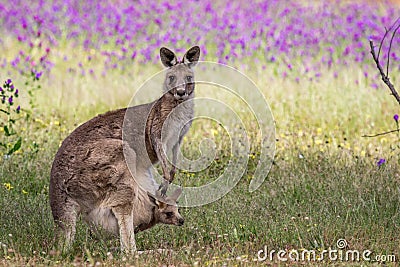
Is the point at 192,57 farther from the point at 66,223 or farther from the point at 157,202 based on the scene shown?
the point at 66,223

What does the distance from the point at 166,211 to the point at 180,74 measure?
96cm

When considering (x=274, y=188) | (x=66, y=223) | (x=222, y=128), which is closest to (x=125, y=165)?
(x=66, y=223)

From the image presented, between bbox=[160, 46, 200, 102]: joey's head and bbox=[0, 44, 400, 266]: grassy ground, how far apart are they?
0.97m

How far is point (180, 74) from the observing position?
5.25m

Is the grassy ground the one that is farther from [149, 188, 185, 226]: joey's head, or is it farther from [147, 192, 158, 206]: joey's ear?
[147, 192, 158, 206]: joey's ear

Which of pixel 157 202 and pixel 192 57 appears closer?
pixel 157 202

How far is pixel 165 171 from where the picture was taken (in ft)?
16.9

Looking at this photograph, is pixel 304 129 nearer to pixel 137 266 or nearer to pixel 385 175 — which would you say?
pixel 385 175

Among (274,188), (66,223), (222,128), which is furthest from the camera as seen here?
(222,128)

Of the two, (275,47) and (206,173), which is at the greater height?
(275,47)

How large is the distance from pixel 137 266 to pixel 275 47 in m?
6.65

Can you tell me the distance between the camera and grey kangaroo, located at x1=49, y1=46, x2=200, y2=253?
192 inches

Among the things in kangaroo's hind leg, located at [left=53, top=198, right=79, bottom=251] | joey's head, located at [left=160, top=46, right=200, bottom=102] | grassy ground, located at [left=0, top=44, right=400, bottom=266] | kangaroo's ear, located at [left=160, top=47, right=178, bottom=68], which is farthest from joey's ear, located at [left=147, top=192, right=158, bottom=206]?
kangaroo's ear, located at [left=160, top=47, right=178, bottom=68]

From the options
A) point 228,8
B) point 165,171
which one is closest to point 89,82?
point 228,8
